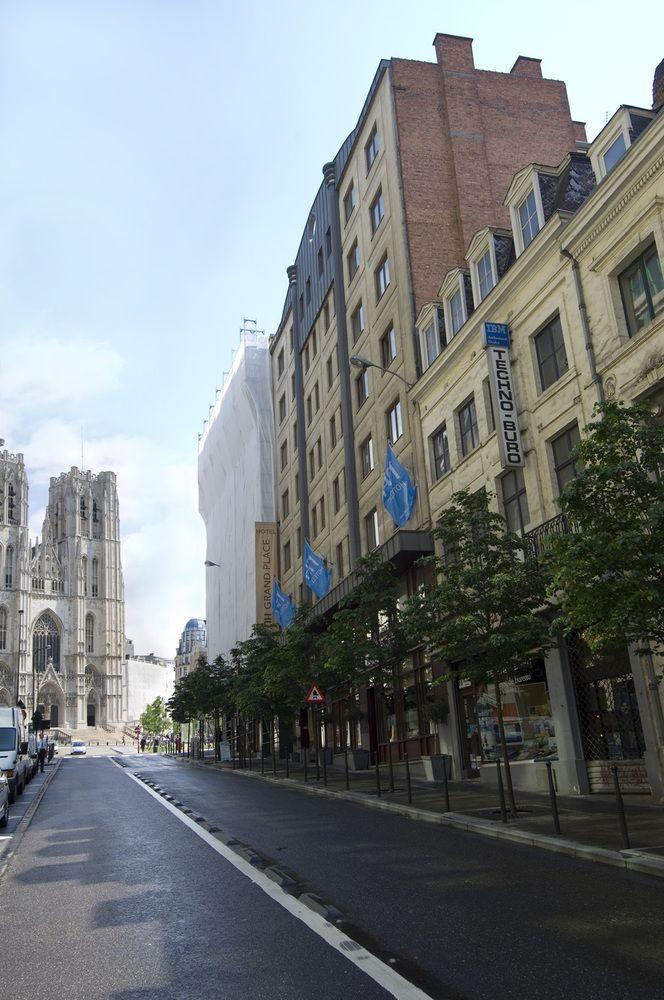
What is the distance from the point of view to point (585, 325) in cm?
1814

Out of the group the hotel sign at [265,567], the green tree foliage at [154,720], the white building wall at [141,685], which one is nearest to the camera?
the hotel sign at [265,567]

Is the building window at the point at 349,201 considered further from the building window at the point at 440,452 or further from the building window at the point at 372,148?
the building window at the point at 440,452

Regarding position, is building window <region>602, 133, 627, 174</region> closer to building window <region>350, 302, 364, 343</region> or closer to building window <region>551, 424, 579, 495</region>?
building window <region>551, 424, 579, 495</region>

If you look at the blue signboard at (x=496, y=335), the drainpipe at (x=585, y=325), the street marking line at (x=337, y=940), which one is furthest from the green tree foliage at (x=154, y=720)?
the street marking line at (x=337, y=940)

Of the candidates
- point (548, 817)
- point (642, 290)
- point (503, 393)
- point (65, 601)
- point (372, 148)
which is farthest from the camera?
point (65, 601)

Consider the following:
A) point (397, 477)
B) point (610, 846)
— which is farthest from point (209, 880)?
point (397, 477)

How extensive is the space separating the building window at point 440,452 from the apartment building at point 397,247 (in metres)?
0.72

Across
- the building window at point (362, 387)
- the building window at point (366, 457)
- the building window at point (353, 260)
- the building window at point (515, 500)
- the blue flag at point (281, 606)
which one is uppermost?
the building window at point (353, 260)

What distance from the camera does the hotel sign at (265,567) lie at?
158 ft

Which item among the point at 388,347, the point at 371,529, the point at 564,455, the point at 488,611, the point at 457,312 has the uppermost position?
the point at 388,347

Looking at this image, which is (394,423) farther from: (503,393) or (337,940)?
(337,940)

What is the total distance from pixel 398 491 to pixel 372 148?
17052 mm


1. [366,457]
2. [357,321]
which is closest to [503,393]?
[366,457]

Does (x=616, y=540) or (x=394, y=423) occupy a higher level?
(x=394, y=423)
